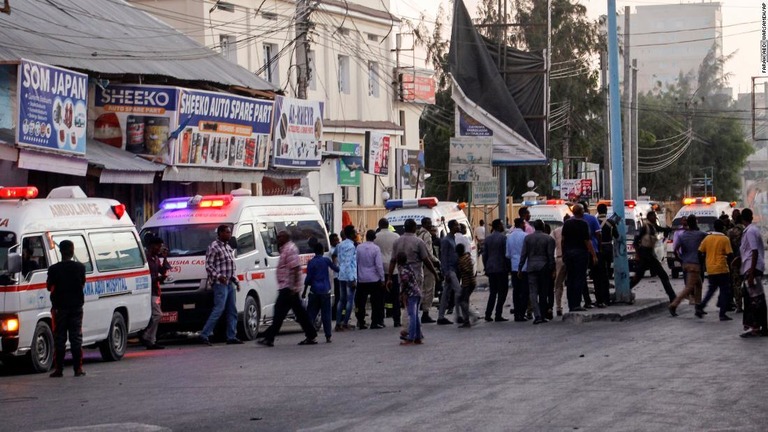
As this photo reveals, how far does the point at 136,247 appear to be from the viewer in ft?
67.4

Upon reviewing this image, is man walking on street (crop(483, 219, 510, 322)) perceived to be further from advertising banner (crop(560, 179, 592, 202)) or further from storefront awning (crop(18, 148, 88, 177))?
advertising banner (crop(560, 179, 592, 202))

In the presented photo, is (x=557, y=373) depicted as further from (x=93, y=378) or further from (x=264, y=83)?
(x=264, y=83)

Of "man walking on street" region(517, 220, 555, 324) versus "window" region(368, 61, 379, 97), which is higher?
"window" region(368, 61, 379, 97)

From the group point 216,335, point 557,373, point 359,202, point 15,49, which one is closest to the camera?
point 557,373

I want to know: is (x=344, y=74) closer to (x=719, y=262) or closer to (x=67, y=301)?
(x=719, y=262)

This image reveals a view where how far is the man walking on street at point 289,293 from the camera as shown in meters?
20.9

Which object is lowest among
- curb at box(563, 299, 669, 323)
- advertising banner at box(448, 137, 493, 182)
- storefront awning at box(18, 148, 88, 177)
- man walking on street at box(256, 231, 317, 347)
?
curb at box(563, 299, 669, 323)

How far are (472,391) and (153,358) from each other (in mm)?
7358

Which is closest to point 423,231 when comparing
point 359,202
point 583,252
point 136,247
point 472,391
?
point 583,252

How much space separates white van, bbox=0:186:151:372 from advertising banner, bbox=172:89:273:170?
9.51 metres

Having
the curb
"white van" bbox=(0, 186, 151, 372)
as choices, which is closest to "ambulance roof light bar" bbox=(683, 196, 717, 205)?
the curb

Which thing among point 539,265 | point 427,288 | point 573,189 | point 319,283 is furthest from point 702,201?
point 319,283

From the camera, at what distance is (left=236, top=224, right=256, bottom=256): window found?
22.8 metres

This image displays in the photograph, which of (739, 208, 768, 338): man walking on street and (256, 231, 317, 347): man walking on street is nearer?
(739, 208, 768, 338): man walking on street
